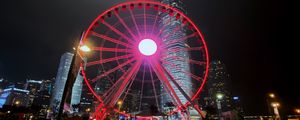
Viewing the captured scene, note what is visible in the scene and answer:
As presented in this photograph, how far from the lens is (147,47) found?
16.7 metres

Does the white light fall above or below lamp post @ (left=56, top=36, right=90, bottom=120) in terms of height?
above

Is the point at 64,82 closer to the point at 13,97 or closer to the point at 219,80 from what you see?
the point at 13,97

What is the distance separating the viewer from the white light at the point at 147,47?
16641 millimetres

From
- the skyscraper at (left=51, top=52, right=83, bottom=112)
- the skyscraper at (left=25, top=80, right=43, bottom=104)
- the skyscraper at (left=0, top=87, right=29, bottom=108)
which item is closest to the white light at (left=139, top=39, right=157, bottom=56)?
the skyscraper at (left=51, top=52, right=83, bottom=112)

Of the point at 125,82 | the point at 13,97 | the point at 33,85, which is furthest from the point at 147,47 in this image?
the point at 33,85

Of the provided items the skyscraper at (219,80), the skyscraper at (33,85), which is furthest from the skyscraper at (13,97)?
the skyscraper at (219,80)

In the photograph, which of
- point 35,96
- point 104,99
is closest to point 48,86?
point 35,96

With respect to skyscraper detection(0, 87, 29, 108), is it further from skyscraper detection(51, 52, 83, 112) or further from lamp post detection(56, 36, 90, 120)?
lamp post detection(56, 36, 90, 120)

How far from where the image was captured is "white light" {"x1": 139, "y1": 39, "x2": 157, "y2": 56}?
54.6 ft

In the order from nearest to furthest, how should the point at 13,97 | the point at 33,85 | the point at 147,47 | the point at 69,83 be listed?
the point at 69,83 → the point at 147,47 → the point at 13,97 → the point at 33,85

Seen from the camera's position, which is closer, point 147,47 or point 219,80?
point 147,47

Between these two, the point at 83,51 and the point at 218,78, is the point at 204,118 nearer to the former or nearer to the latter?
the point at 83,51

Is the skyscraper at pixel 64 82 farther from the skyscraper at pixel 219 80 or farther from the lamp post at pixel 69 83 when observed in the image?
the lamp post at pixel 69 83

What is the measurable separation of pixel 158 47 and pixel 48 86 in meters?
174
